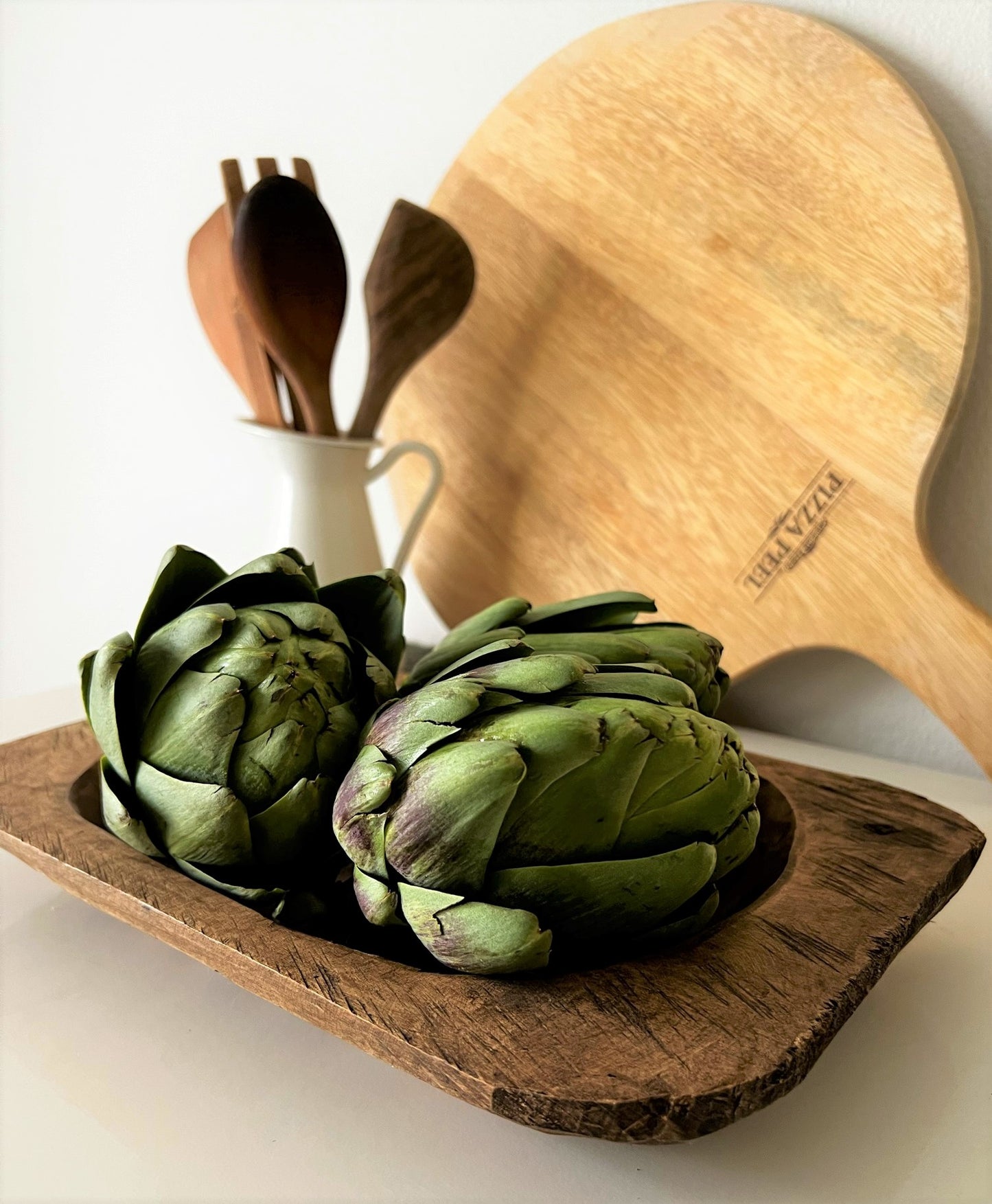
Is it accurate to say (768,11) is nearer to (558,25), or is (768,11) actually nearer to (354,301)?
(558,25)

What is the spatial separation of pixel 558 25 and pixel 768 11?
19cm

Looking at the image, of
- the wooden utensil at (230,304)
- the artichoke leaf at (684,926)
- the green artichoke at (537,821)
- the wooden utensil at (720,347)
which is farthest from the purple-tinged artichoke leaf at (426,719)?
the wooden utensil at (230,304)

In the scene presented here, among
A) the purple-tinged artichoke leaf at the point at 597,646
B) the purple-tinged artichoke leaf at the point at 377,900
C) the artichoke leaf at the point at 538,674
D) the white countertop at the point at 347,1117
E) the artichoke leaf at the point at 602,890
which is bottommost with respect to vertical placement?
the white countertop at the point at 347,1117

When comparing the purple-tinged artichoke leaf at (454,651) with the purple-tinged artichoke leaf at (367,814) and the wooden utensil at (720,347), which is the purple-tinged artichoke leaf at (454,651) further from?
the wooden utensil at (720,347)

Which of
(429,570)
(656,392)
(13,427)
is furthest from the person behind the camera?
(13,427)

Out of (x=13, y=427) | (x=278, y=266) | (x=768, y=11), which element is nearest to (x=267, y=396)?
(x=278, y=266)

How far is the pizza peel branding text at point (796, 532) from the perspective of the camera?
72 cm

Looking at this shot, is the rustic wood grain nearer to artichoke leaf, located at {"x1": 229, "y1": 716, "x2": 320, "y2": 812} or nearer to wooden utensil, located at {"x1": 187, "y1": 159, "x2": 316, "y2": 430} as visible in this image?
artichoke leaf, located at {"x1": 229, "y1": 716, "x2": 320, "y2": 812}

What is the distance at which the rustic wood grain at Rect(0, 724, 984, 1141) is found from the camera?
334mm

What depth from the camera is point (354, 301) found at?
1.03 metres

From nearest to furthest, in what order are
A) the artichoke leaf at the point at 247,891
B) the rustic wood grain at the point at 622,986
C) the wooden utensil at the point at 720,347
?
the rustic wood grain at the point at 622,986 < the artichoke leaf at the point at 247,891 < the wooden utensil at the point at 720,347

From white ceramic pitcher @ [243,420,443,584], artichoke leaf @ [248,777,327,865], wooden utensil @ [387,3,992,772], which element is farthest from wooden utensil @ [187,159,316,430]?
artichoke leaf @ [248,777,327,865]

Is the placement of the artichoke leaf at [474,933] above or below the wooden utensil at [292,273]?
below

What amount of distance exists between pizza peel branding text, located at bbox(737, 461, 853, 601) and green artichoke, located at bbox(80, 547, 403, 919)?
34 cm
